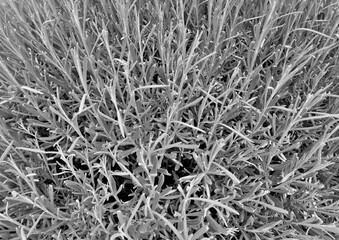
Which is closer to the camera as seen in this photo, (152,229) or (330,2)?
(152,229)

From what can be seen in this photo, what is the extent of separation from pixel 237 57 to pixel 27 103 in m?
0.36

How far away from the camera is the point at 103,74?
61 centimetres

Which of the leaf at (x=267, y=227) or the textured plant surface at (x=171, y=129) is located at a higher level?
the textured plant surface at (x=171, y=129)

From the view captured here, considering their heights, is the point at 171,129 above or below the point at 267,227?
above

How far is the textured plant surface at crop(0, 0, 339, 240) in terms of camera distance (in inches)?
20.7

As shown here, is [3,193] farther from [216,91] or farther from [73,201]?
[216,91]

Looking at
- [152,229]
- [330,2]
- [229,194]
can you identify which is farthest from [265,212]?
[330,2]

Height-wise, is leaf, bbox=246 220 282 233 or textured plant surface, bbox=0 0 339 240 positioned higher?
textured plant surface, bbox=0 0 339 240

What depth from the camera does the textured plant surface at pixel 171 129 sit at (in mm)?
526

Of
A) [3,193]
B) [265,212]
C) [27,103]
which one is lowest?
[265,212]

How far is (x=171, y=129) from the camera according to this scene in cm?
58

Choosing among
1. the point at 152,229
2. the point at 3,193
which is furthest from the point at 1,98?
the point at 152,229

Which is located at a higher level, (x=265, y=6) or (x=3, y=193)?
(x=265, y=6)

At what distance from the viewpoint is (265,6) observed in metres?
0.62
